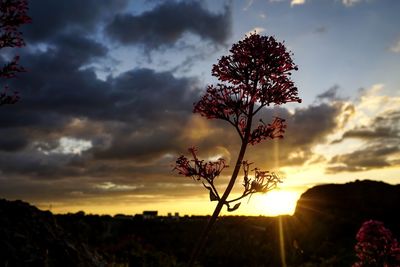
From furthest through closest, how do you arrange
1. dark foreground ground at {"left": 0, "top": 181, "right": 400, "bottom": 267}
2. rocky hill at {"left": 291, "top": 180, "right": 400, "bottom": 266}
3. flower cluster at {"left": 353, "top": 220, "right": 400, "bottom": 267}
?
rocky hill at {"left": 291, "top": 180, "right": 400, "bottom": 266} → dark foreground ground at {"left": 0, "top": 181, "right": 400, "bottom": 267} → flower cluster at {"left": 353, "top": 220, "right": 400, "bottom": 267}

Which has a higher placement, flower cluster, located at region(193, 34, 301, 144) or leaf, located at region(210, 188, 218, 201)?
flower cluster, located at region(193, 34, 301, 144)

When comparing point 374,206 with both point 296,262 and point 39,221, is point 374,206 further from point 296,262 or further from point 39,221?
point 39,221

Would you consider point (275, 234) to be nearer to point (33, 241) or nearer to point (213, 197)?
point (33, 241)

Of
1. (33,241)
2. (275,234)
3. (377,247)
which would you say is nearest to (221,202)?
(33,241)

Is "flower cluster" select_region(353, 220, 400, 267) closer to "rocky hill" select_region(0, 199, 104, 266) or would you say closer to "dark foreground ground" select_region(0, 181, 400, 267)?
"rocky hill" select_region(0, 199, 104, 266)

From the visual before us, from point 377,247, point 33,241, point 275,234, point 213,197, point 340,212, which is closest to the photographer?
point 213,197

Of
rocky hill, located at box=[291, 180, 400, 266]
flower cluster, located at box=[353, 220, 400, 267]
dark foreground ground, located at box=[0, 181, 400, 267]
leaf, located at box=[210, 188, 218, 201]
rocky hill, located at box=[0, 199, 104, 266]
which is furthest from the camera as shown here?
rocky hill, located at box=[291, 180, 400, 266]

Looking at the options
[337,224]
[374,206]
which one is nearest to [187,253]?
[337,224]

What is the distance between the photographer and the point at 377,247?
12.5m

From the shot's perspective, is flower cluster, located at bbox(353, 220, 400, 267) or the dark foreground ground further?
the dark foreground ground

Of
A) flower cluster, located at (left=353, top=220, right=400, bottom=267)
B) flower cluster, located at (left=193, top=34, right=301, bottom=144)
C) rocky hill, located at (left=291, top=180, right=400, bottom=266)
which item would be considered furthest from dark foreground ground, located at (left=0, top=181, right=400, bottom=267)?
flower cluster, located at (left=193, top=34, right=301, bottom=144)

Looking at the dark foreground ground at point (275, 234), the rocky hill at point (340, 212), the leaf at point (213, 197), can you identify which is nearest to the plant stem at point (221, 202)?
the leaf at point (213, 197)

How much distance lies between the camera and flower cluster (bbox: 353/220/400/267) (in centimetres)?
1230

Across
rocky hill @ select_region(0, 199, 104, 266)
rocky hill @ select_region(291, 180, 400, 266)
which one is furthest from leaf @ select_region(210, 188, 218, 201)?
rocky hill @ select_region(291, 180, 400, 266)
